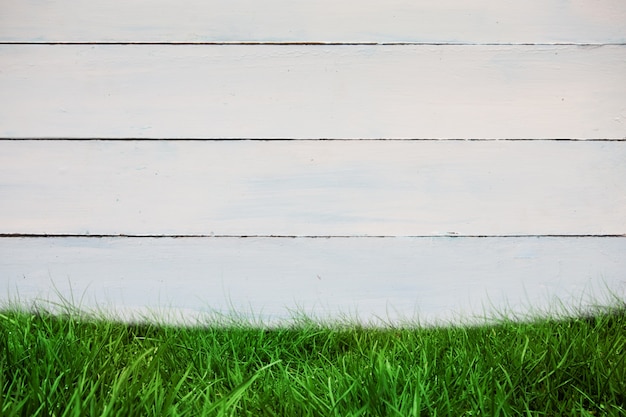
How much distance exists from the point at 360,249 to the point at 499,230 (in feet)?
0.88

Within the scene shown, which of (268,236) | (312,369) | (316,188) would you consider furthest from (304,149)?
(312,369)

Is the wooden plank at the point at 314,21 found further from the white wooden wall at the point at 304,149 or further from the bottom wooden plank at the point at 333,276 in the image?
the bottom wooden plank at the point at 333,276

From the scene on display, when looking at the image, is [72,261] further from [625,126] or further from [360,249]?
[625,126]

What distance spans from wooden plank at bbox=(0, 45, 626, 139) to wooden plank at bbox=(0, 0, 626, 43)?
0.9 inches

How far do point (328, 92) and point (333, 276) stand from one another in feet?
1.14

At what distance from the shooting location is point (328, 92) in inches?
39.0

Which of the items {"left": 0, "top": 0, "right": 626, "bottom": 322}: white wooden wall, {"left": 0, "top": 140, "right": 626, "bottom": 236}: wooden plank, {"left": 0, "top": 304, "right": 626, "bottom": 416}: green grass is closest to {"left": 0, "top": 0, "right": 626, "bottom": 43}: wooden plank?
{"left": 0, "top": 0, "right": 626, "bottom": 322}: white wooden wall

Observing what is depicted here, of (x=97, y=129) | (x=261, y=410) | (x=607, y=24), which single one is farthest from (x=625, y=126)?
(x=97, y=129)

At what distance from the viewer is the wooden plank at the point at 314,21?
38.5 inches

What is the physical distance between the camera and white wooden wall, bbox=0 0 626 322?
982 millimetres

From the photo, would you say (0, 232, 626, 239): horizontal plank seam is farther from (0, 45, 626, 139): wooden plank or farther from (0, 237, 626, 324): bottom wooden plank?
(0, 45, 626, 139): wooden plank

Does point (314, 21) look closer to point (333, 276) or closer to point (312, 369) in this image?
point (333, 276)

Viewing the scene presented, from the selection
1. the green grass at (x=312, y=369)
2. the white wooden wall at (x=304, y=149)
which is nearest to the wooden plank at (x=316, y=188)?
the white wooden wall at (x=304, y=149)

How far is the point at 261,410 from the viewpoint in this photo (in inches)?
26.6
